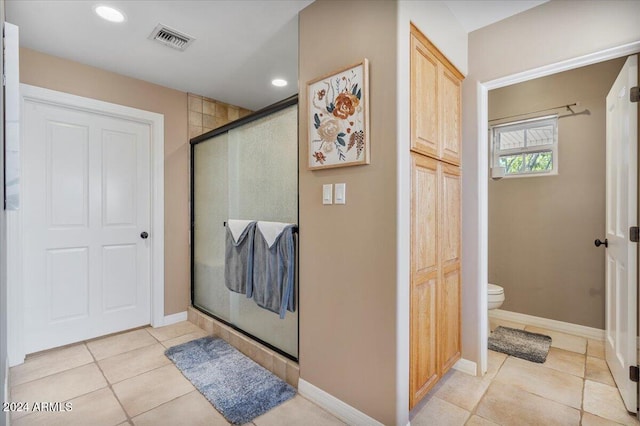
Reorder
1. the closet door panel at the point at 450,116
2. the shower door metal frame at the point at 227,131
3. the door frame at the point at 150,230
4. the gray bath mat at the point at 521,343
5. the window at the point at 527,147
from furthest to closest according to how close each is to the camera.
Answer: the window at the point at 527,147 < the gray bath mat at the point at 521,343 < the door frame at the point at 150,230 < the shower door metal frame at the point at 227,131 < the closet door panel at the point at 450,116

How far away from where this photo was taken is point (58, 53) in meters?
2.52

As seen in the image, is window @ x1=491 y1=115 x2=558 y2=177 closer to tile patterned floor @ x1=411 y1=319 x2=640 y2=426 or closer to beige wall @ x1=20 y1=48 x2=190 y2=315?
tile patterned floor @ x1=411 y1=319 x2=640 y2=426

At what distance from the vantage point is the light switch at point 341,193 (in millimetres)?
1720

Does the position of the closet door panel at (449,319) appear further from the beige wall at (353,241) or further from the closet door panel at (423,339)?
the beige wall at (353,241)

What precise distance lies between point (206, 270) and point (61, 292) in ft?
3.80

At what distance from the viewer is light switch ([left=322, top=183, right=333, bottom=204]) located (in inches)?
70.3

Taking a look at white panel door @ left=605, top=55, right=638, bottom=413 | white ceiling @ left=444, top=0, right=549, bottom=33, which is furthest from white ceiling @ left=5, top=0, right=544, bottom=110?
white panel door @ left=605, top=55, right=638, bottom=413

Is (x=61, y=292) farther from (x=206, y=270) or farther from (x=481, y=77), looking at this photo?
(x=481, y=77)

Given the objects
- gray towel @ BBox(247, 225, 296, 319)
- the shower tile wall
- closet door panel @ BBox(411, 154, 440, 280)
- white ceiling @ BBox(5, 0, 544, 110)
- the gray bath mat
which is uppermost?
white ceiling @ BBox(5, 0, 544, 110)

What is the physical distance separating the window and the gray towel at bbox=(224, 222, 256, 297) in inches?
101

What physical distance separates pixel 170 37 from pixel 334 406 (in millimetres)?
2663

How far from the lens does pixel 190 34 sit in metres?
2.24

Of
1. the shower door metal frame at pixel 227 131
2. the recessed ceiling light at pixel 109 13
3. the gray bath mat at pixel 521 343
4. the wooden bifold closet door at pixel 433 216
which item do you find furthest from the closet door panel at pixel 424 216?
the recessed ceiling light at pixel 109 13

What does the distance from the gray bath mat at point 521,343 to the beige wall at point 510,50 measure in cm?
57
